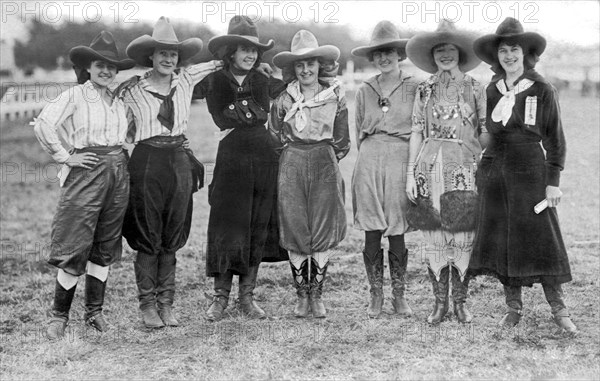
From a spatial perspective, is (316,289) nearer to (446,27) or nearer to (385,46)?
(385,46)

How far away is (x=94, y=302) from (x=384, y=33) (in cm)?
283

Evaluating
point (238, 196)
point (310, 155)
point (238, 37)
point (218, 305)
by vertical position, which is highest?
point (238, 37)

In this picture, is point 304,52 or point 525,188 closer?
point 525,188

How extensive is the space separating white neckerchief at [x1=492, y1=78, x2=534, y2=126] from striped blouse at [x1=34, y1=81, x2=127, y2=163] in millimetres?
2549

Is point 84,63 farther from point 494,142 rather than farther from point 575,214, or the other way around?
point 575,214

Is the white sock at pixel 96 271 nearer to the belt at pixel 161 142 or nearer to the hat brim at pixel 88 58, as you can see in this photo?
the belt at pixel 161 142

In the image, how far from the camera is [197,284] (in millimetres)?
6203

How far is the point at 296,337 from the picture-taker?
15.1 ft

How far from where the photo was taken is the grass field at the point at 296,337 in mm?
3980

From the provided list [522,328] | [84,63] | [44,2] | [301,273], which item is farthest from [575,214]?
[44,2]

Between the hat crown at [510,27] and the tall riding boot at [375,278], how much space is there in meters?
1.77

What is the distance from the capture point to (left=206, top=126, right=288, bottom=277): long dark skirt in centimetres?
496

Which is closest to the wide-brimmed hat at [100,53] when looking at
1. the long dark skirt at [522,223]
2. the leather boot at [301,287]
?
the leather boot at [301,287]

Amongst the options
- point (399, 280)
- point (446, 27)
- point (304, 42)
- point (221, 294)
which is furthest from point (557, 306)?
point (304, 42)
